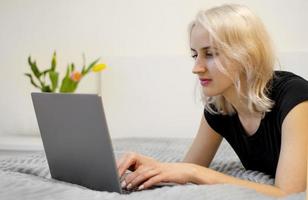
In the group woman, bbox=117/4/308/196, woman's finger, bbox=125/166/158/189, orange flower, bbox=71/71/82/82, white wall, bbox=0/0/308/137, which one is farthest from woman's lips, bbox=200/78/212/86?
orange flower, bbox=71/71/82/82

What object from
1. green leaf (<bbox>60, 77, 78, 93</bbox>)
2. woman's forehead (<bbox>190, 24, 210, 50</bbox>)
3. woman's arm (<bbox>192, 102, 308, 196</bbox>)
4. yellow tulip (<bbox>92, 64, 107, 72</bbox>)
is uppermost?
woman's forehead (<bbox>190, 24, 210, 50</bbox>)

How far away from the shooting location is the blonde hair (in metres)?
1.09

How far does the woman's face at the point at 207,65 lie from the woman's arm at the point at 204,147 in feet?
0.76

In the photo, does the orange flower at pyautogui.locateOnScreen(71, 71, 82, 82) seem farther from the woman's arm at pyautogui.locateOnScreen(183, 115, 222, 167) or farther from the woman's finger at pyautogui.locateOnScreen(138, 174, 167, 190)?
the woman's finger at pyautogui.locateOnScreen(138, 174, 167, 190)

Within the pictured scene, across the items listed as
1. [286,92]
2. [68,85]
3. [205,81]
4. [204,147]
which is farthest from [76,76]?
[286,92]

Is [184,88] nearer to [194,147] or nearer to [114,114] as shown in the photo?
[114,114]

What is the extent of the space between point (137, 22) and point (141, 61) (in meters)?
0.28

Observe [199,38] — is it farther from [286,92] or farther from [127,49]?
[127,49]

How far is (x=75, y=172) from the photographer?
962 mm

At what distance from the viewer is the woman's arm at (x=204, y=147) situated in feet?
4.30

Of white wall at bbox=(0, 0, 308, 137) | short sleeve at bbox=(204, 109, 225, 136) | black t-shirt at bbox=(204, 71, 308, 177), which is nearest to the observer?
black t-shirt at bbox=(204, 71, 308, 177)

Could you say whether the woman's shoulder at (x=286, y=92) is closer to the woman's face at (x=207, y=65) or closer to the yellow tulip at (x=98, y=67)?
the woman's face at (x=207, y=65)

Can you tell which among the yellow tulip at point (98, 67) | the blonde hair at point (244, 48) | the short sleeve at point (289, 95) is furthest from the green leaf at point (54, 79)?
the short sleeve at point (289, 95)

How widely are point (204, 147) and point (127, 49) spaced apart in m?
1.56
